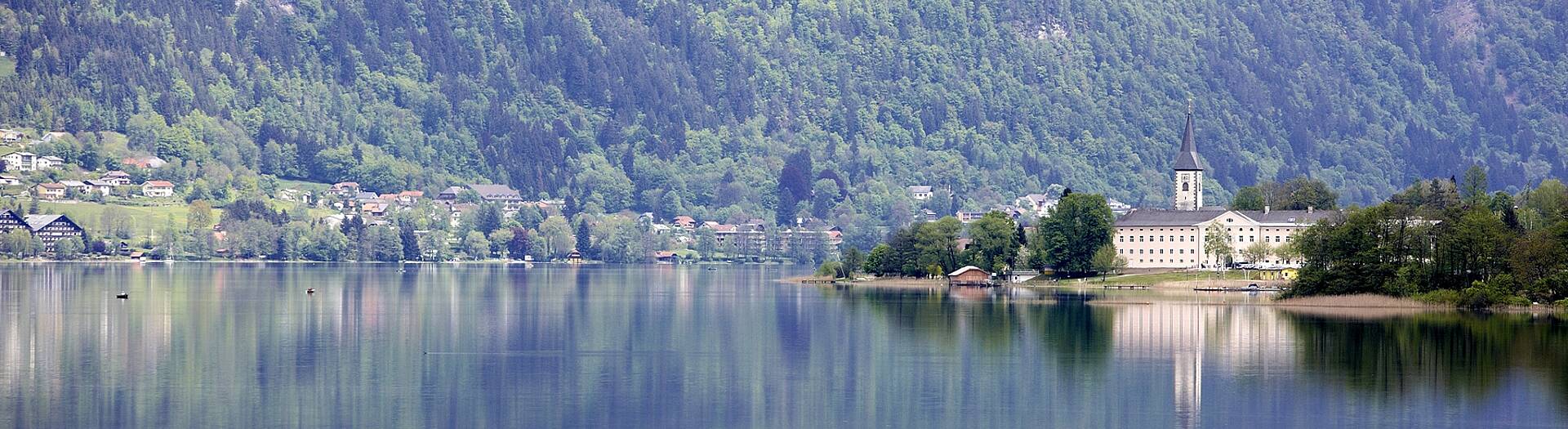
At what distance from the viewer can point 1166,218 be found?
14200 cm

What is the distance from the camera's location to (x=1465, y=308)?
81.4 metres

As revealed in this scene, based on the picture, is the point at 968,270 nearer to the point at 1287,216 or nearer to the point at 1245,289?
the point at 1287,216

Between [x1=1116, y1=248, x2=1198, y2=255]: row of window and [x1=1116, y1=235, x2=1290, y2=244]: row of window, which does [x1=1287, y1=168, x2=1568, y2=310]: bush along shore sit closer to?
[x1=1116, y1=235, x2=1290, y2=244]: row of window

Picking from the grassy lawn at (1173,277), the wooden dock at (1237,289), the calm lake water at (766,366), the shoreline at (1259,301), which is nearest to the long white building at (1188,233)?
the grassy lawn at (1173,277)

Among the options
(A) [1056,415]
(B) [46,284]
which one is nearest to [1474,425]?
(A) [1056,415]

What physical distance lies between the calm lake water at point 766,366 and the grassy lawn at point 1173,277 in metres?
32.1

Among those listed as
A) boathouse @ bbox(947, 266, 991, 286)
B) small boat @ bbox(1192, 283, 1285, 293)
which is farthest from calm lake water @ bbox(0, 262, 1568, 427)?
boathouse @ bbox(947, 266, 991, 286)

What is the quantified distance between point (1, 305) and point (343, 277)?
59.4 meters

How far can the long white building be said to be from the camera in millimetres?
138500

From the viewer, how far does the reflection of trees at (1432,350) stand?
1982 inches

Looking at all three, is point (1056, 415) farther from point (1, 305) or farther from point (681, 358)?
point (1, 305)

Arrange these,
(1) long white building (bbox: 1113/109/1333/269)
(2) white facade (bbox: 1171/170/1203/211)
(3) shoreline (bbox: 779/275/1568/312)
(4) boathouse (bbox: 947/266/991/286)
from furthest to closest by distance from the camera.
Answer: (2) white facade (bbox: 1171/170/1203/211) < (1) long white building (bbox: 1113/109/1333/269) < (4) boathouse (bbox: 947/266/991/286) < (3) shoreline (bbox: 779/275/1568/312)

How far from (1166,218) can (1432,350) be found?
8334cm

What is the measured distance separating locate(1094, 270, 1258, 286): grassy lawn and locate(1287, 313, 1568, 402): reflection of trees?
4621cm
